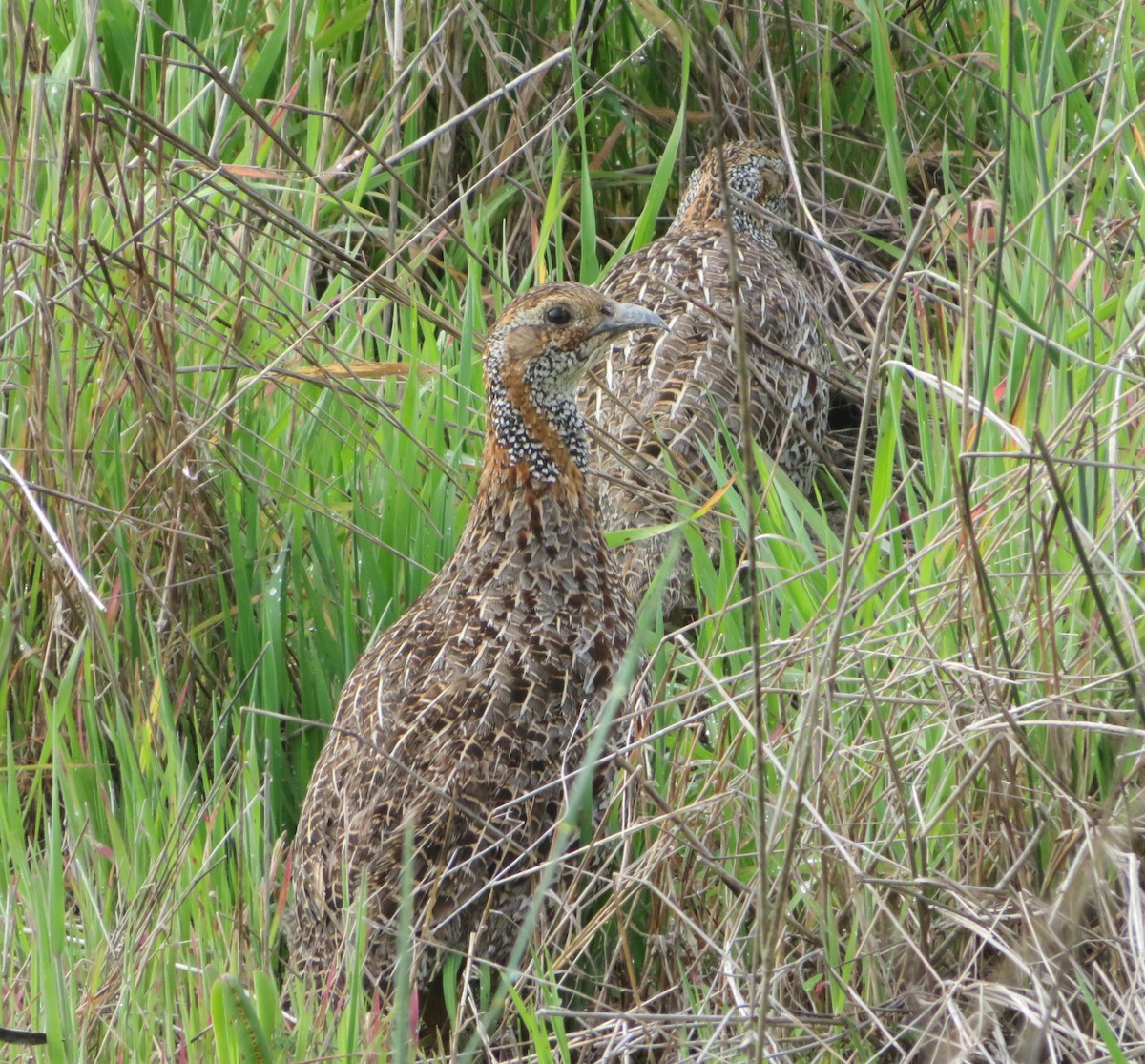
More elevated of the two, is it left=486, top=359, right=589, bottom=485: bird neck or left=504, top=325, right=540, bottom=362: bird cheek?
left=504, top=325, right=540, bottom=362: bird cheek

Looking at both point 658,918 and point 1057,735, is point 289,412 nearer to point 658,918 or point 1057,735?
point 658,918

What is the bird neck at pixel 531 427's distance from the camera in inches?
156

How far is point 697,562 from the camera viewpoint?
3.98m

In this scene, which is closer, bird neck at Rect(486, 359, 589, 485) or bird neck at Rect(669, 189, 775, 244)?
bird neck at Rect(486, 359, 589, 485)

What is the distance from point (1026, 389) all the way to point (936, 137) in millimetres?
2628

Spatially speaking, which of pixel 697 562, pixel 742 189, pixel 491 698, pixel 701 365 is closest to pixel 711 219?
pixel 742 189

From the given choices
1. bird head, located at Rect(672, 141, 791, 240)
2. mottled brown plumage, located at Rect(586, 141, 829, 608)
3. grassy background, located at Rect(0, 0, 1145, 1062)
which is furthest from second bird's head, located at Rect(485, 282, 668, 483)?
bird head, located at Rect(672, 141, 791, 240)

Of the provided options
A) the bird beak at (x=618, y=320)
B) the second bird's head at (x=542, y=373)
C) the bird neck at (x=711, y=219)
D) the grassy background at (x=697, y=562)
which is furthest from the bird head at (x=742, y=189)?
the second bird's head at (x=542, y=373)

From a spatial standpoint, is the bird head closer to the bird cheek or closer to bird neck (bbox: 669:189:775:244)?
bird neck (bbox: 669:189:775:244)

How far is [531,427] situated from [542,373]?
0.13m

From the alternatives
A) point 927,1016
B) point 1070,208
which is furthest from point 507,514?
point 1070,208

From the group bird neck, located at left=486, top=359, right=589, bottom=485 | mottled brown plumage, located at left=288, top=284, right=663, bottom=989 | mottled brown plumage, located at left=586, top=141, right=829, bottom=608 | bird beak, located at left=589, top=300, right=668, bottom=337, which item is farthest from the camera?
mottled brown plumage, located at left=586, top=141, right=829, bottom=608

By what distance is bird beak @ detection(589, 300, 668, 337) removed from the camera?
13.3 feet

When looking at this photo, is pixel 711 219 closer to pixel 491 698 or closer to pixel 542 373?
pixel 542 373
